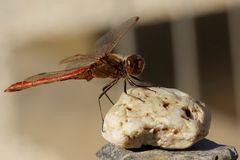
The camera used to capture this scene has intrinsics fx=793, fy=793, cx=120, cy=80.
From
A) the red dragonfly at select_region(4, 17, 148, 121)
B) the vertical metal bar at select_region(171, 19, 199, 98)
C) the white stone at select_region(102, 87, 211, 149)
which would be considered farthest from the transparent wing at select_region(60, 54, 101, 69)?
the vertical metal bar at select_region(171, 19, 199, 98)

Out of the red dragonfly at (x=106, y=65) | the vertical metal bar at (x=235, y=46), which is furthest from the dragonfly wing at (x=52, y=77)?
the vertical metal bar at (x=235, y=46)

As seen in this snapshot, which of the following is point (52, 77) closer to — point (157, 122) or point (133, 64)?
point (133, 64)

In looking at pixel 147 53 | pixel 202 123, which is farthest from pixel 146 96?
pixel 147 53

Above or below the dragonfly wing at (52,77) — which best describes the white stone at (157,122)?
below

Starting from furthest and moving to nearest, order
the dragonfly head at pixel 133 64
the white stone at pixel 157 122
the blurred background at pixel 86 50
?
the blurred background at pixel 86 50, the dragonfly head at pixel 133 64, the white stone at pixel 157 122

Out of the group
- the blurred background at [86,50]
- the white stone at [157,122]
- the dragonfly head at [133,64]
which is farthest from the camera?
the blurred background at [86,50]

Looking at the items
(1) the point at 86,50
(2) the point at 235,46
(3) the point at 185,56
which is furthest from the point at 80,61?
(2) the point at 235,46

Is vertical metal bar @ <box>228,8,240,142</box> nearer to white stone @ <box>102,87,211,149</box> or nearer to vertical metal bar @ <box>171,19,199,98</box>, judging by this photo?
vertical metal bar @ <box>171,19,199,98</box>

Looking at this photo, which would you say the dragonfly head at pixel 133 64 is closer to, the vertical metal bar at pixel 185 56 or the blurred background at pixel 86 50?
the blurred background at pixel 86 50
